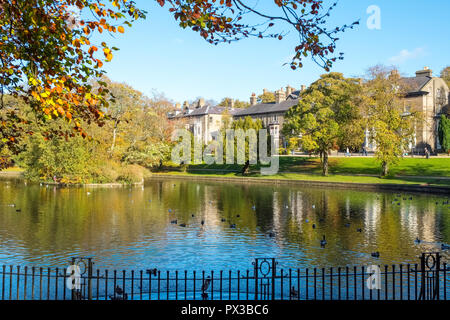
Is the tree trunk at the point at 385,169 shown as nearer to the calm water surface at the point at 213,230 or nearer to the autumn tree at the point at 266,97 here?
the calm water surface at the point at 213,230

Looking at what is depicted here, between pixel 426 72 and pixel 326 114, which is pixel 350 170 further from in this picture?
pixel 426 72

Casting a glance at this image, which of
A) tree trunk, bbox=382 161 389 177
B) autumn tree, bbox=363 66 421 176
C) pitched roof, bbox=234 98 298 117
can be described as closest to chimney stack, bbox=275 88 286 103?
pitched roof, bbox=234 98 298 117

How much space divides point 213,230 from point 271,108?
103814 mm

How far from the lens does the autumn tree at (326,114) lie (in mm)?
65938

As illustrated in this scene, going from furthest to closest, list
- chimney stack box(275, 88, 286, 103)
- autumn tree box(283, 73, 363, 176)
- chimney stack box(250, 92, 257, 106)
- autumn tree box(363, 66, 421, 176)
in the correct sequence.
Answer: chimney stack box(250, 92, 257, 106)
chimney stack box(275, 88, 286, 103)
autumn tree box(283, 73, 363, 176)
autumn tree box(363, 66, 421, 176)

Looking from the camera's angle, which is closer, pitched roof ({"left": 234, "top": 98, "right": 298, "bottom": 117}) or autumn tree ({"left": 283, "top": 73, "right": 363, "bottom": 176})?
autumn tree ({"left": 283, "top": 73, "right": 363, "bottom": 176})

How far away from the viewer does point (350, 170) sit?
7269 centimetres

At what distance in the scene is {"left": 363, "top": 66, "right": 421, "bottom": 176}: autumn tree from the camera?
6090cm

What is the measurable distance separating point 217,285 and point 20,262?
8564 mm

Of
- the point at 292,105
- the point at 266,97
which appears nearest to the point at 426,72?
the point at 292,105

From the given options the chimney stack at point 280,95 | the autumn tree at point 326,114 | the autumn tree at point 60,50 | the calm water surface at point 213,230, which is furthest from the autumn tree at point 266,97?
the autumn tree at point 60,50

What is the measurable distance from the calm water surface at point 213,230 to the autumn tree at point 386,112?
694 inches

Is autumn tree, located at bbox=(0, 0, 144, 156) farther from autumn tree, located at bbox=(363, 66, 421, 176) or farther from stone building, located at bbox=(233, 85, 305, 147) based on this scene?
stone building, located at bbox=(233, 85, 305, 147)

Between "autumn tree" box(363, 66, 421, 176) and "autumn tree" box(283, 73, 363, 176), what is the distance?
212cm
